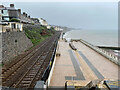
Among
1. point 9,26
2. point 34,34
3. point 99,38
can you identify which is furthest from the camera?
point 99,38

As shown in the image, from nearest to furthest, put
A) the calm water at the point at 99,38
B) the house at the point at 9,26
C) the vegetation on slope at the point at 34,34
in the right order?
1. the house at the point at 9,26
2. the vegetation on slope at the point at 34,34
3. the calm water at the point at 99,38

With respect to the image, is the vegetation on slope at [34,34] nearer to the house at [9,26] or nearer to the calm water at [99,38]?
the house at [9,26]

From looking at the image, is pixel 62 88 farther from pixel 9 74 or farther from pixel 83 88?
pixel 9 74

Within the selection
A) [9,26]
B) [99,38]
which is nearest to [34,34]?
[9,26]

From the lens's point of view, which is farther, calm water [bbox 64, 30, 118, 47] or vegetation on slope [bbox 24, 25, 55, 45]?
calm water [bbox 64, 30, 118, 47]

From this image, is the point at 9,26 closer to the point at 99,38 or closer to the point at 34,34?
the point at 34,34

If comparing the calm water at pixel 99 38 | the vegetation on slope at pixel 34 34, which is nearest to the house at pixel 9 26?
the vegetation on slope at pixel 34 34

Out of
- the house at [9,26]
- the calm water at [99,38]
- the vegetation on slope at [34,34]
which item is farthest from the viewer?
the calm water at [99,38]

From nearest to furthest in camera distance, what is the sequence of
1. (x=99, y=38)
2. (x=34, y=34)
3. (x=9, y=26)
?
(x=9, y=26) → (x=34, y=34) → (x=99, y=38)

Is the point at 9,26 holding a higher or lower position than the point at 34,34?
higher

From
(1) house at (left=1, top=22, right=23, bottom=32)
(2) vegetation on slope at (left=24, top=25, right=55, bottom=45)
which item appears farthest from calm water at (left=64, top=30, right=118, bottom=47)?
(1) house at (left=1, top=22, right=23, bottom=32)

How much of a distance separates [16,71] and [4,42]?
559cm

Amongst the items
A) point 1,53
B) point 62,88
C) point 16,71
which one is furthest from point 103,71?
point 1,53

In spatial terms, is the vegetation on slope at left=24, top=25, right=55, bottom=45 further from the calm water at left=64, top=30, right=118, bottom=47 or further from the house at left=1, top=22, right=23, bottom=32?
the calm water at left=64, top=30, right=118, bottom=47
